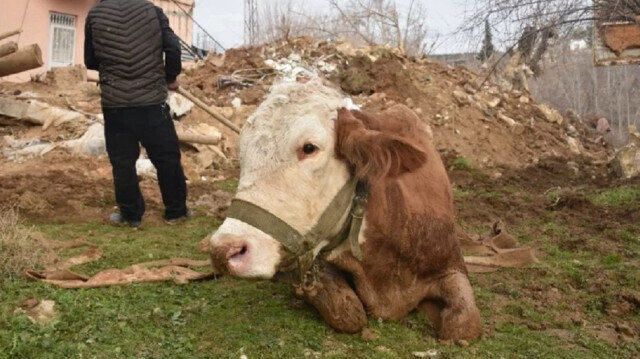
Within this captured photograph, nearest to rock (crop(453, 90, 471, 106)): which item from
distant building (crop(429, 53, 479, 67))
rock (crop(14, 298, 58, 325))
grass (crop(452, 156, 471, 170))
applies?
distant building (crop(429, 53, 479, 67))

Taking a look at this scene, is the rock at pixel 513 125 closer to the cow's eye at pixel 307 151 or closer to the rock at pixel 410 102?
the rock at pixel 410 102

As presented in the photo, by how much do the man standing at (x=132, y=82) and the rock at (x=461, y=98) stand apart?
36.5 ft

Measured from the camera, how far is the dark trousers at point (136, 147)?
620 centimetres

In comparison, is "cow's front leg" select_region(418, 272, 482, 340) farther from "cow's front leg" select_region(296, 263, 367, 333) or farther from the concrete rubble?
the concrete rubble

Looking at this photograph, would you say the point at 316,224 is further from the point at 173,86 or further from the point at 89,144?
the point at 89,144

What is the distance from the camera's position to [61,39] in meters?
21.2

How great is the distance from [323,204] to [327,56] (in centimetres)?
1470

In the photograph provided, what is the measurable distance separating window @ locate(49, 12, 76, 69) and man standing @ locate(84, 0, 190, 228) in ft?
52.4

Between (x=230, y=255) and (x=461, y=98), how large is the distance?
14.4m

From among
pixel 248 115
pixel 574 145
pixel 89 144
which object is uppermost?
pixel 248 115

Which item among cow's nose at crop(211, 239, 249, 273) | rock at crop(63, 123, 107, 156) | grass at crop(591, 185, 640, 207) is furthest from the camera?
rock at crop(63, 123, 107, 156)

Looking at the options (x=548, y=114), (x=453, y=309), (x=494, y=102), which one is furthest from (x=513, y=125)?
(x=453, y=309)

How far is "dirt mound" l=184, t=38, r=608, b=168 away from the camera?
1505cm

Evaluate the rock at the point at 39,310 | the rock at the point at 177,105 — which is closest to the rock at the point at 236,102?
the rock at the point at 177,105
